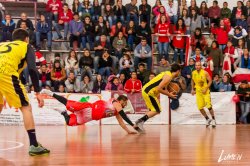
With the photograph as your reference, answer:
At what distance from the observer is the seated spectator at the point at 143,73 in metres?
18.0

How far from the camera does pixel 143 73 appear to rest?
1817 cm

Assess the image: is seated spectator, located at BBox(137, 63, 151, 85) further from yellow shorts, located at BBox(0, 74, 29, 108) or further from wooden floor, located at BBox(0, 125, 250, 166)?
yellow shorts, located at BBox(0, 74, 29, 108)

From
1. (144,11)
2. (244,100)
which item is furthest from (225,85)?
(144,11)

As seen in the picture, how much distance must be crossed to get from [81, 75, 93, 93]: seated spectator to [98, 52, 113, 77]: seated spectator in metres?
1.15

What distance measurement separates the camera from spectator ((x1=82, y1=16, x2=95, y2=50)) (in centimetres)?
1986

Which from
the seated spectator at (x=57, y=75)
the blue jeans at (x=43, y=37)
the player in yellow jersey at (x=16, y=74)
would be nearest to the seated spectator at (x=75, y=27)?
the blue jeans at (x=43, y=37)

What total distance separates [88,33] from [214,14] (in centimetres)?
Result: 509

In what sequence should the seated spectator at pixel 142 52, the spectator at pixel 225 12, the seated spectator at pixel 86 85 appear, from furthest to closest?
the spectator at pixel 225 12 < the seated spectator at pixel 142 52 < the seated spectator at pixel 86 85

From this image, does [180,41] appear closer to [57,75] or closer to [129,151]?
[57,75]

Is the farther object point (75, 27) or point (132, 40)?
point (132, 40)

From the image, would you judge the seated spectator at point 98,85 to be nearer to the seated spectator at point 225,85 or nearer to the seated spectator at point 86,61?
the seated spectator at point 86,61

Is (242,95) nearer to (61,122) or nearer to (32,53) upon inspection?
(61,122)

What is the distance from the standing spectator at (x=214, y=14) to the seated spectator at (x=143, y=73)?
441 centimetres

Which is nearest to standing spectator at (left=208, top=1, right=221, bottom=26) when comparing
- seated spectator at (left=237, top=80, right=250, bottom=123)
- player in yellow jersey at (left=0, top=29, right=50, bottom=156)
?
seated spectator at (left=237, top=80, right=250, bottom=123)
